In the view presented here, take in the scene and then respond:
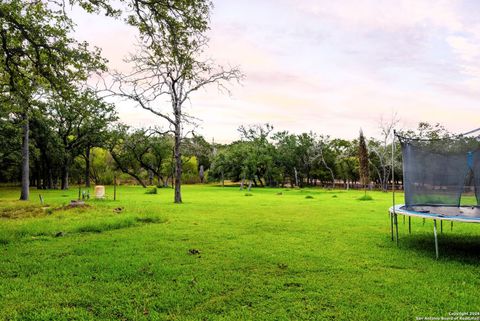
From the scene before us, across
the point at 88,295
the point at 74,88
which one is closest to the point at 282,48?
the point at 74,88

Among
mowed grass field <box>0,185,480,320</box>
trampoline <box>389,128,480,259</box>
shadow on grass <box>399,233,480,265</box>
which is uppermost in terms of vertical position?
trampoline <box>389,128,480,259</box>

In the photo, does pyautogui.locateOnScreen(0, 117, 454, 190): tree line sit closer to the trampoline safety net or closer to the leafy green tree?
the leafy green tree

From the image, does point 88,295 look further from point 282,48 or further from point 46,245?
point 282,48

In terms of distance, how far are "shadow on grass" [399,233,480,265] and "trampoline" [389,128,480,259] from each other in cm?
57

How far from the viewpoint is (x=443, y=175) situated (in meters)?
7.57

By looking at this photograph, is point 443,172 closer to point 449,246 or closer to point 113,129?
point 449,246

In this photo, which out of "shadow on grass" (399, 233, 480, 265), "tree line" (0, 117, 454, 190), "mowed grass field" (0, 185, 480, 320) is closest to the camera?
"mowed grass field" (0, 185, 480, 320)

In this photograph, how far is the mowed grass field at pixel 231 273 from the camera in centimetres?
400

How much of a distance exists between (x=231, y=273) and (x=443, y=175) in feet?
17.1

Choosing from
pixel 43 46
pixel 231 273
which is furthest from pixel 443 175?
pixel 43 46

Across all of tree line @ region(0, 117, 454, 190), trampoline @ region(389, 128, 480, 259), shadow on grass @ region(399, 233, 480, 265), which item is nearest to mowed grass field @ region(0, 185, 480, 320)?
shadow on grass @ region(399, 233, 480, 265)

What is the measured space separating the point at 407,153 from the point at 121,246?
651 cm

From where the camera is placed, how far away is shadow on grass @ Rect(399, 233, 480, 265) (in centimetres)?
644

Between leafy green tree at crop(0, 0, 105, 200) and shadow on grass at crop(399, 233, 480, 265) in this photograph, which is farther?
leafy green tree at crop(0, 0, 105, 200)
